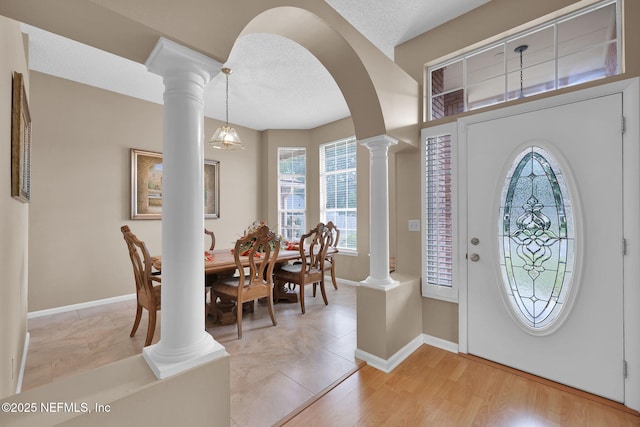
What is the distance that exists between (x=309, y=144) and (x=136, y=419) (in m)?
5.11

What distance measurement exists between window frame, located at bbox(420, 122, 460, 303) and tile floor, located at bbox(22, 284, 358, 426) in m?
0.91

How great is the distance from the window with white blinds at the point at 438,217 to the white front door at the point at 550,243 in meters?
0.16

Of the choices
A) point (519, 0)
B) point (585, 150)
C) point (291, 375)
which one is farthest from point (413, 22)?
point (291, 375)

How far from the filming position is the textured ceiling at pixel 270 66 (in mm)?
2467

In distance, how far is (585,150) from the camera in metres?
1.90

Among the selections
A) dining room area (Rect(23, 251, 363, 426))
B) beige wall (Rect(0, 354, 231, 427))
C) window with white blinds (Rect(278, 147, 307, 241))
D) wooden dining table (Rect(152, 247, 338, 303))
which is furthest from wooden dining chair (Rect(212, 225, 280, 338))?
window with white blinds (Rect(278, 147, 307, 241))

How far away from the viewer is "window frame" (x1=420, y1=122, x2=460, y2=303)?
2.48 meters

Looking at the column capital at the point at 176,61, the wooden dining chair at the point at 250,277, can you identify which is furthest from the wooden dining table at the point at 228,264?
the column capital at the point at 176,61

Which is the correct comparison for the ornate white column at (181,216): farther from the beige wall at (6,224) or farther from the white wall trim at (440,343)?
the white wall trim at (440,343)

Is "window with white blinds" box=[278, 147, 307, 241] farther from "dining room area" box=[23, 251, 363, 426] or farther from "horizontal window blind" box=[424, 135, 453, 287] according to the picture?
"horizontal window blind" box=[424, 135, 453, 287]

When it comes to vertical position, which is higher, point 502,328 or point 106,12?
point 106,12

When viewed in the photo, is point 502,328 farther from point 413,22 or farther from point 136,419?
point 413,22

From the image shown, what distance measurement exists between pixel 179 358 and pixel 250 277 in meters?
1.81

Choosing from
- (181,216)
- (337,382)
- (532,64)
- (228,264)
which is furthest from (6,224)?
(532,64)
